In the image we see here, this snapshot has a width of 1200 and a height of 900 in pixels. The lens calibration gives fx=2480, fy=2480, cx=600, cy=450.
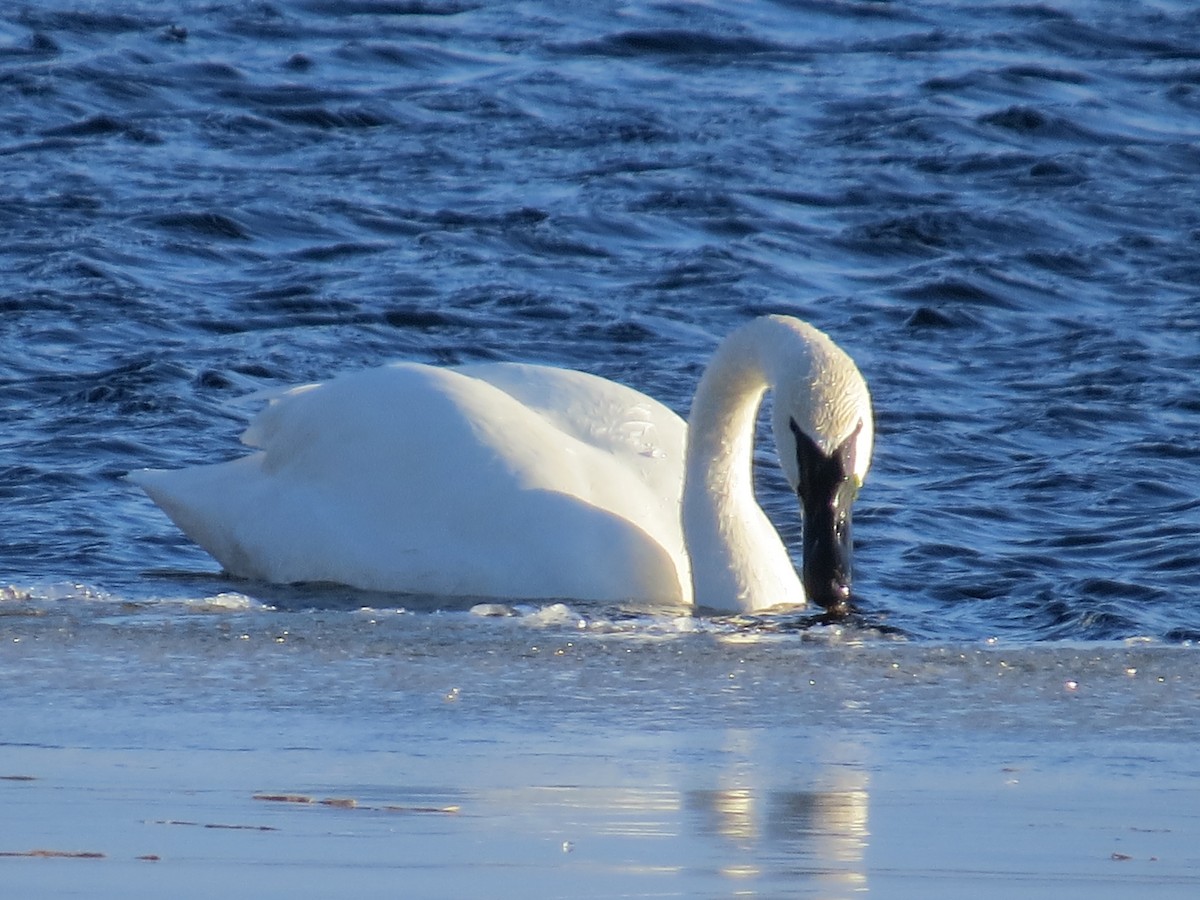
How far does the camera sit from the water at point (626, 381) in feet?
12.2

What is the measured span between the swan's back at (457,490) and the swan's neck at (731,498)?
16cm

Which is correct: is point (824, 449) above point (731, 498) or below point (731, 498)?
above

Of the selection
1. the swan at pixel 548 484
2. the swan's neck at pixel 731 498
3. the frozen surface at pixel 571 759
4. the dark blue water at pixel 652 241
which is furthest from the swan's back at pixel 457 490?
the frozen surface at pixel 571 759

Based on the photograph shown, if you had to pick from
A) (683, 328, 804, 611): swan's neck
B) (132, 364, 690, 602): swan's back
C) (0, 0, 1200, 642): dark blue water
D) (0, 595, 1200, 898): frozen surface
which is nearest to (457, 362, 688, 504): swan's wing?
(132, 364, 690, 602): swan's back

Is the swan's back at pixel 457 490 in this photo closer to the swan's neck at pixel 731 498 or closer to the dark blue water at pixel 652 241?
the swan's neck at pixel 731 498

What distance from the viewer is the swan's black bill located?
654 cm

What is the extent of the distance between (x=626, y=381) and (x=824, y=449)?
12.0 feet

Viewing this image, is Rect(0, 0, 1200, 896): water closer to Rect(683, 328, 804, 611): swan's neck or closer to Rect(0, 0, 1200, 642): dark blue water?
Rect(0, 0, 1200, 642): dark blue water

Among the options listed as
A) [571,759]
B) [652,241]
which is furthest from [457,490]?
[652,241]

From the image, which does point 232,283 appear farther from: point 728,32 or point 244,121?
point 728,32

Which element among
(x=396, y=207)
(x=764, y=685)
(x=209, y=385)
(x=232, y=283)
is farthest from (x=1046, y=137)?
(x=764, y=685)

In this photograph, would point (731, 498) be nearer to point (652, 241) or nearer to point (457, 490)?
point (457, 490)

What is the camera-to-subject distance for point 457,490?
6.94 meters

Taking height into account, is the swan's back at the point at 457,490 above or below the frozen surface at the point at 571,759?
below
